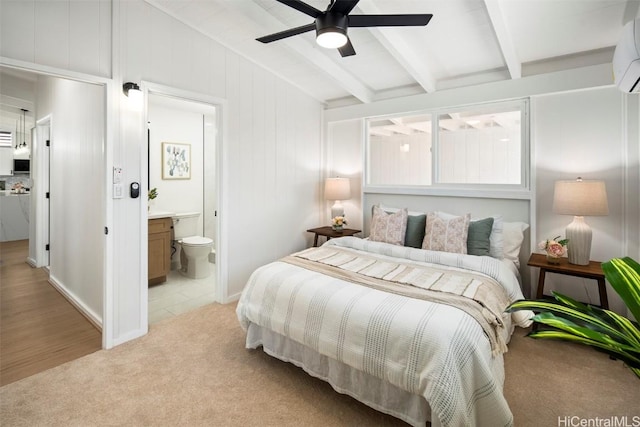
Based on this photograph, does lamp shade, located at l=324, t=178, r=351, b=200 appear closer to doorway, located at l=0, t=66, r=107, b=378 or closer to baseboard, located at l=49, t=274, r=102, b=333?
doorway, located at l=0, t=66, r=107, b=378

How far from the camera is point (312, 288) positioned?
2.07 metres

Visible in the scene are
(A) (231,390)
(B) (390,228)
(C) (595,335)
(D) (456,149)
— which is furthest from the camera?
(D) (456,149)

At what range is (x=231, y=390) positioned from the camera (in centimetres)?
202

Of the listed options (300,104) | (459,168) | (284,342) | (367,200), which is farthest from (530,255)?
(300,104)

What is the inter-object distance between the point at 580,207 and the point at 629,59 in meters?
1.59

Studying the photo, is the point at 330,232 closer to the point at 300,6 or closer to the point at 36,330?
the point at 300,6

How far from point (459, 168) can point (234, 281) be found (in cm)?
299

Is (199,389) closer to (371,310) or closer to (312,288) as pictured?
(312,288)

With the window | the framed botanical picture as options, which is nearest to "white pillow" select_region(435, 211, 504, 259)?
the window

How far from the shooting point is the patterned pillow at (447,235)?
9.73 feet

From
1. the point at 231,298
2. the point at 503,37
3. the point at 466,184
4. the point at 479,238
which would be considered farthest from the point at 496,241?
the point at 231,298

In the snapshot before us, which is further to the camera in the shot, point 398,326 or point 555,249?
point 555,249

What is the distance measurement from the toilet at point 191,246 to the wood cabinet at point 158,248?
0.92 feet

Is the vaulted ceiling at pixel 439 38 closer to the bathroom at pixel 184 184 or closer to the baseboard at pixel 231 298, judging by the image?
the bathroom at pixel 184 184
